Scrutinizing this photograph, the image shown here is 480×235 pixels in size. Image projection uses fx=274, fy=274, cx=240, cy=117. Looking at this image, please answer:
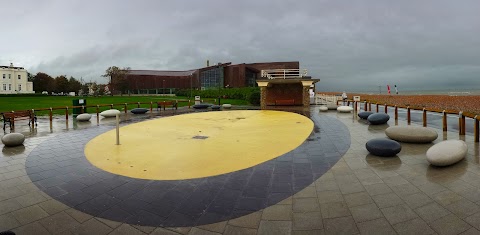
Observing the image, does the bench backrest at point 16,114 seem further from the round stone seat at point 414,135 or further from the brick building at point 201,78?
the brick building at point 201,78

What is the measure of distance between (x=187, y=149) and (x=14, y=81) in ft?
378

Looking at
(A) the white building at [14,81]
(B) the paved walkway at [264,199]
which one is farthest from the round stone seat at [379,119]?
(A) the white building at [14,81]

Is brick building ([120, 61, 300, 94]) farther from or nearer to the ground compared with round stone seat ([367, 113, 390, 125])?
farther from the ground

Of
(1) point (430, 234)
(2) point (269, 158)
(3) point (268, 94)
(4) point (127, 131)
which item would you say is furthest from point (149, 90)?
(1) point (430, 234)

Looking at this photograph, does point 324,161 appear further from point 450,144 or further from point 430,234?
point 430,234

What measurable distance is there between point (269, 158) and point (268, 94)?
22410 millimetres

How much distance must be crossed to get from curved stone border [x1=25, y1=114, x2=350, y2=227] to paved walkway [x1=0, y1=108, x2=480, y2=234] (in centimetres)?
2

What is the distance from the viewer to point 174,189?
5.61 metres

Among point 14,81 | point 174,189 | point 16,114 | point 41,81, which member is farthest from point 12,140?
point 14,81

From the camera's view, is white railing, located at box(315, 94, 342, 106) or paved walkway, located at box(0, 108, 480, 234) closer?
paved walkway, located at box(0, 108, 480, 234)

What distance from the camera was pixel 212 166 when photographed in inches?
283

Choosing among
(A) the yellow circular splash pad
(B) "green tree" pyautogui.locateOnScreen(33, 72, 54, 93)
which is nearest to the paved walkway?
(A) the yellow circular splash pad

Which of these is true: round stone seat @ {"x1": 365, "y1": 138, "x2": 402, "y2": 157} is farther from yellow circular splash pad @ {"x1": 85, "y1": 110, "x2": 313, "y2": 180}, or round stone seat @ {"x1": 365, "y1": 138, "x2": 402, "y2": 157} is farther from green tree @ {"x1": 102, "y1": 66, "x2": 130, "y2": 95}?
green tree @ {"x1": 102, "y1": 66, "x2": 130, "y2": 95}

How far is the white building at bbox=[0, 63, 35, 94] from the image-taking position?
91.9 m
